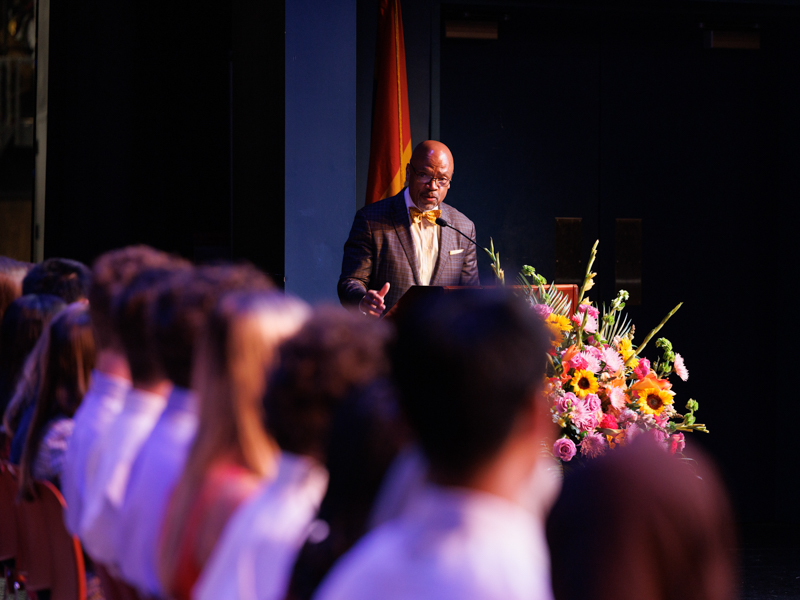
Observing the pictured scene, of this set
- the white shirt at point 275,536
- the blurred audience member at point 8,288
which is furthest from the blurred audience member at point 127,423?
the blurred audience member at point 8,288

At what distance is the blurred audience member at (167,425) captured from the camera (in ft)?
4.18

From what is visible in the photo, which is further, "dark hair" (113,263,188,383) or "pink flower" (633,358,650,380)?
"pink flower" (633,358,650,380)

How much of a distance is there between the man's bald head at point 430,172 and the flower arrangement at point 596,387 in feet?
5.18

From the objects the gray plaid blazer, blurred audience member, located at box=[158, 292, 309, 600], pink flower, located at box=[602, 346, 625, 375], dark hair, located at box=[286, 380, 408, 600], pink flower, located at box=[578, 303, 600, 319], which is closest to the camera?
dark hair, located at box=[286, 380, 408, 600]

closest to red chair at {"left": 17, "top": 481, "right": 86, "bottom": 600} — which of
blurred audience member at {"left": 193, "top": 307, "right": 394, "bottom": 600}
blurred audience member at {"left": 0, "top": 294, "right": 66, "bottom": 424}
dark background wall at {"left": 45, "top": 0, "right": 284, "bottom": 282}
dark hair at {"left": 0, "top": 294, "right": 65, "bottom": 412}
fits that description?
blurred audience member at {"left": 0, "top": 294, "right": 66, "bottom": 424}

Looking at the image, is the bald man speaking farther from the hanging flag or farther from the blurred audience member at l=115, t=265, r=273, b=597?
the blurred audience member at l=115, t=265, r=273, b=597

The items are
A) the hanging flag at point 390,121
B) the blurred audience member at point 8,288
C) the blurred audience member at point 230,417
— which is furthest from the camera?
the hanging flag at point 390,121

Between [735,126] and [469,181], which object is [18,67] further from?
[735,126]

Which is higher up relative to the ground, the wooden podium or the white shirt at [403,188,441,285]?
the white shirt at [403,188,441,285]

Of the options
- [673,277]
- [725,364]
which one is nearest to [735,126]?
[673,277]

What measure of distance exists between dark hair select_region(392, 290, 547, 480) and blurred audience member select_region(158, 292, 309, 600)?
366 millimetres

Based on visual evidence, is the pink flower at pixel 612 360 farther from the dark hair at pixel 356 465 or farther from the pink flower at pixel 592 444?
the dark hair at pixel 356 465

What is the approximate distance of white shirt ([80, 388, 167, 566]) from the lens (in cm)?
139

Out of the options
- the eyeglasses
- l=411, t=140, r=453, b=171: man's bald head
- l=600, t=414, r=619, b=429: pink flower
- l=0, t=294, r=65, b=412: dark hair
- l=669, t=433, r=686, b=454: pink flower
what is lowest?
l=669, t=433, r=686, b=454: pink flower
